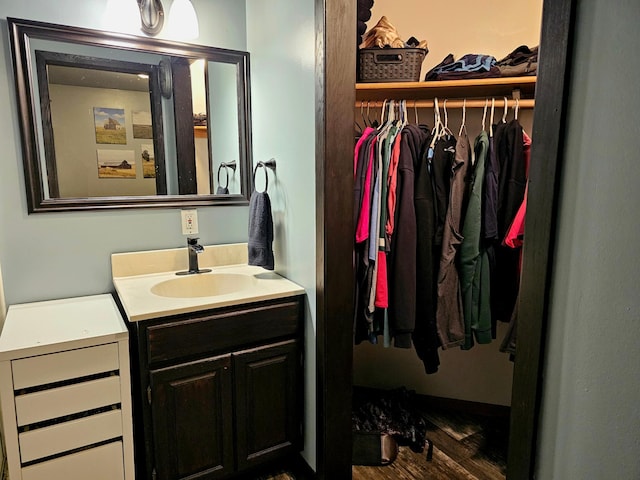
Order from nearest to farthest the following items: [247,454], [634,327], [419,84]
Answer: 1. [634,327]
2. [247,454]
3. [419,84]

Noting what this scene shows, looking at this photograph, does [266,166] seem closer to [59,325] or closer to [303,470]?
[59,325]

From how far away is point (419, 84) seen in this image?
1.88m

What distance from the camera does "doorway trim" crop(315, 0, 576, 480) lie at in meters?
0.86

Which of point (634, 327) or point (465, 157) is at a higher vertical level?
point (465, 157)

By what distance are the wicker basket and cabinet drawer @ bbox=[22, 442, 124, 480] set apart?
1819 mm

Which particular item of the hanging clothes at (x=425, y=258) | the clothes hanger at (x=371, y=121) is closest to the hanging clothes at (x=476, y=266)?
the hanging clothes at (x=425, y=258)

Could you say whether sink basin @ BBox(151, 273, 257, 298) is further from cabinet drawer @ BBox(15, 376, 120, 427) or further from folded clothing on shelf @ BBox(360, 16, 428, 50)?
folded clothing on shelf @ BBox(360, 16, 428, 50)

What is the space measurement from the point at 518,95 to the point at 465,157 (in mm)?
418

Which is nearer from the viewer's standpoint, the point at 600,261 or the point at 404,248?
the point at 600,261

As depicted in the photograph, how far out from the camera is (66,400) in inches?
56.6

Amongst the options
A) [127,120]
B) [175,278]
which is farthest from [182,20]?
[175,278]

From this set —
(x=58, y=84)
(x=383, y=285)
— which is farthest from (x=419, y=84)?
(x=58, y=84)

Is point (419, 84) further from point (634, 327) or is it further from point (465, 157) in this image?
point (634, 327)

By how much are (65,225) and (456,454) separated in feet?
6.93
